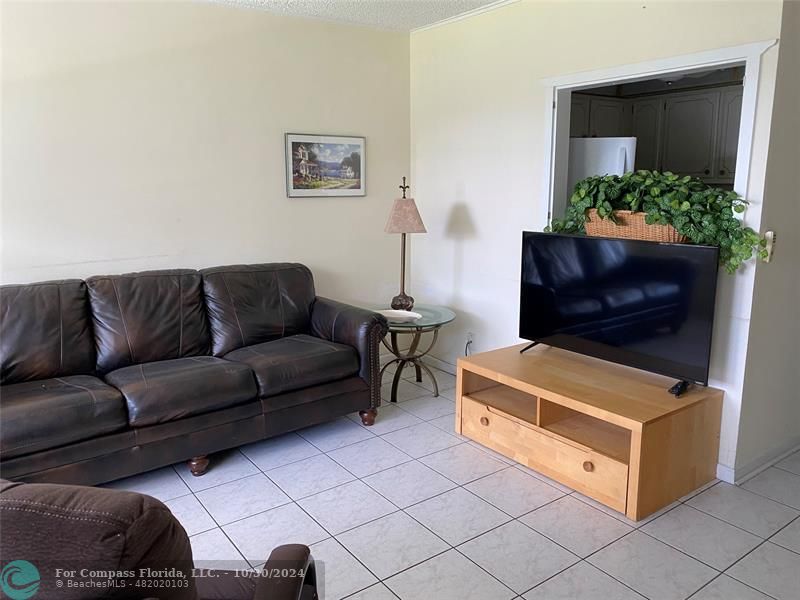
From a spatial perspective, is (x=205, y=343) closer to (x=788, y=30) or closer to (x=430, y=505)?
(x=430, y=505)

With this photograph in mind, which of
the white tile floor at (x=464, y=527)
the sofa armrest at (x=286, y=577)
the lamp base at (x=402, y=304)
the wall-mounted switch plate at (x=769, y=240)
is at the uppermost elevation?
the wall-mounted switch plate at (x=769, y=240)

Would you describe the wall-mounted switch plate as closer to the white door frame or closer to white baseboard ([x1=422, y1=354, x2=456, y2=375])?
the white door frame

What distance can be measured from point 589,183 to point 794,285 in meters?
1.12

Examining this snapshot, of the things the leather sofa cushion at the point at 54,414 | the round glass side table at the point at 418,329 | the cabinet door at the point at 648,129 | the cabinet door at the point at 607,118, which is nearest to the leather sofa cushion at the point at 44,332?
the leather sofa cushion at the point at 54,414

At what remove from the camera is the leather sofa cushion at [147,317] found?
10.5 feet

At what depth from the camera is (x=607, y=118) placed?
17.9 ft

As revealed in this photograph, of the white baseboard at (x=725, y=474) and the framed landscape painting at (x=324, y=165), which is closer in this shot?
the white baseboard at (x=725, y=474)

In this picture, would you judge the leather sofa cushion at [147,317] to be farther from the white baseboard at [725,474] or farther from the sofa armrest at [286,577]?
the white baseboard at [725,474]

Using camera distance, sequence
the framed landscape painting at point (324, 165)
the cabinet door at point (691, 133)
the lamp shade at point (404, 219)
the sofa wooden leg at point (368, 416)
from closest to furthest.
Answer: the sofa wooden leg at point (368, 416), the lamp shade at point (404, 219), the framed landscape painting at point (324, 165), the cabinet door at point (691, 133)

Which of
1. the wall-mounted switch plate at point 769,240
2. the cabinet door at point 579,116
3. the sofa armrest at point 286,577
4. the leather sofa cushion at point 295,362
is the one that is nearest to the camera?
the sofa armrest at point 286,577

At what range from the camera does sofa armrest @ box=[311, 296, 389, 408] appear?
346 cm

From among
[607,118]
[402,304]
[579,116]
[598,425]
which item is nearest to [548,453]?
[598,425]

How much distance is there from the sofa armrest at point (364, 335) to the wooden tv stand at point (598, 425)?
504mm

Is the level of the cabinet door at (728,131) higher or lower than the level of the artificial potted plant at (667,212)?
higher
